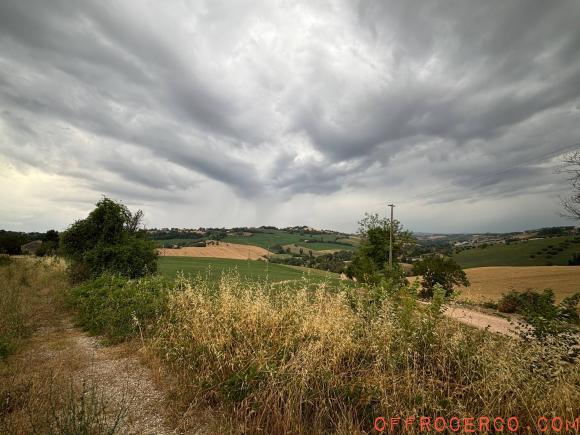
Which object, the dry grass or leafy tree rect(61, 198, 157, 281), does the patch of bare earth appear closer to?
the dry grass

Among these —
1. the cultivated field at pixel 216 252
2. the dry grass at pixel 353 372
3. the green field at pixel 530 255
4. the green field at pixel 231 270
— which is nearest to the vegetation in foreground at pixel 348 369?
the dry grass at pixel 353 372

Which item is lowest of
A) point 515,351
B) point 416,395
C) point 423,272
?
point 423,272

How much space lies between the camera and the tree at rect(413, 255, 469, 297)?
28.1 m

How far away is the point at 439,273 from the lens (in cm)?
2831

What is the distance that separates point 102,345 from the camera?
812 centimetres

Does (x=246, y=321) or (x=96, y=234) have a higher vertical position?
(x=96, y=234)

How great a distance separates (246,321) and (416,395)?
3.71m

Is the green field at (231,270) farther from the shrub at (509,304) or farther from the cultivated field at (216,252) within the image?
the shrub at (509,304)

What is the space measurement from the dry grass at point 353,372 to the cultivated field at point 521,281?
28.8 meters

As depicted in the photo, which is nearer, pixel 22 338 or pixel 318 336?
pixel 318 336

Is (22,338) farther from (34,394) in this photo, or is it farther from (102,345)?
(34,394)

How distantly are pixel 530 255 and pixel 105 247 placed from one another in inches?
3378

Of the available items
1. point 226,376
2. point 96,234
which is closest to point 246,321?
point 226,376

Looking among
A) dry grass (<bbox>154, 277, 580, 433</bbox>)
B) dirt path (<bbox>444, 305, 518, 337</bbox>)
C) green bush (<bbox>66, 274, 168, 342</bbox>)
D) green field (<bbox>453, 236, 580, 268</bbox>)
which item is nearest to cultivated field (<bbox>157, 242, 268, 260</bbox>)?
green bush (<bbox>66, 274, 168, 342</bbox>)
